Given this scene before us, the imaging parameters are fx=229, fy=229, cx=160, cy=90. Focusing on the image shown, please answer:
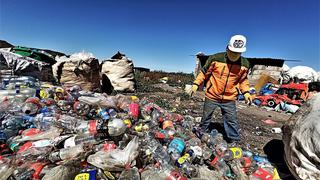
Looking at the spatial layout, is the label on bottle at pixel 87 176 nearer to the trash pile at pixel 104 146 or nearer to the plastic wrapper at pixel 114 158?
the trash pile at pixel 104 146

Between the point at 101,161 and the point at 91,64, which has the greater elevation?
the point at 91,64

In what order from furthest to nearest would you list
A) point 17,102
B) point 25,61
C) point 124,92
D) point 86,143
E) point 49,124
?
point 124,92, point 25,61, point 17,102, point 49,124, point 86,143

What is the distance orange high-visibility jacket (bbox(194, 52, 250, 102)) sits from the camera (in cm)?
344

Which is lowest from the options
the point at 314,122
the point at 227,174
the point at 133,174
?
the point at 227,174

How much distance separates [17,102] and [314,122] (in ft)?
13.2

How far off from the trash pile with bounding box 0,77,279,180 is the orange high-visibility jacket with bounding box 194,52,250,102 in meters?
0.65

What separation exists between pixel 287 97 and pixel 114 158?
8.48m

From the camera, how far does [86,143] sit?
8.45ft

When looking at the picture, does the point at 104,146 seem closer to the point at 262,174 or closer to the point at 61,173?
the point at 61,173

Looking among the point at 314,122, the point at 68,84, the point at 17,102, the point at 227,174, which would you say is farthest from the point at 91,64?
the point at 314,122

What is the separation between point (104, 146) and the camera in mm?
2553

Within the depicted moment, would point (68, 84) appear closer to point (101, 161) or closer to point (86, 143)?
point (86, 143)

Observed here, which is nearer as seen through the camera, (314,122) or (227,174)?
(314,122)

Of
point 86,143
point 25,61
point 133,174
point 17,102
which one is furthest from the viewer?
point 25,61
